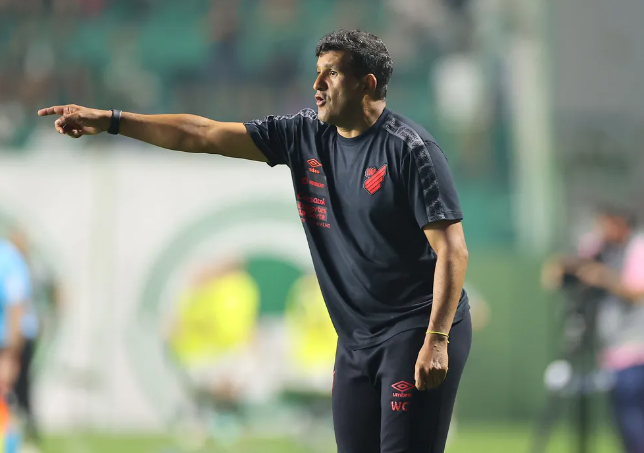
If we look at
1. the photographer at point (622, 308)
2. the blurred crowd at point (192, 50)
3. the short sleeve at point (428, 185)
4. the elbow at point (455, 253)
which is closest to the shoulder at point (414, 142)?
the short sleeve at point (428, 185)

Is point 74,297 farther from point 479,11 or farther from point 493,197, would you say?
point 479,11

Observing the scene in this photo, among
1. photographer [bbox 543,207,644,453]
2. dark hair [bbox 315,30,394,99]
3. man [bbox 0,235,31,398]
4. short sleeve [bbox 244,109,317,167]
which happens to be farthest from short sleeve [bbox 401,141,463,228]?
man [bbox 0,235,31,398]

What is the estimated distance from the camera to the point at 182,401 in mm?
9523

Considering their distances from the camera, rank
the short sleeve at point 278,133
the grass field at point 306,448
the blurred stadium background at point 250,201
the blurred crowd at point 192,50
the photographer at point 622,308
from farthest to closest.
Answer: the blurred crowd at point 192,50 < the blurred stadium background at point 250,201 < the grass field at point 306,448 < the photographer at point 622,308 < the short sleeve at point 278,133

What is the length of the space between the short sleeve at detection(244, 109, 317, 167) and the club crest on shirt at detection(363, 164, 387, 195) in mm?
359

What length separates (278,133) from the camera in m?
4.04

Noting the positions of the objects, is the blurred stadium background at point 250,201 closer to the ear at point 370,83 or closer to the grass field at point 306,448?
the grass field at point 306,448

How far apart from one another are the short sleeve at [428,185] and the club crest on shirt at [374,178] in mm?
81

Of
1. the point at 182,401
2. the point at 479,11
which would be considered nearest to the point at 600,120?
the point at 479,11

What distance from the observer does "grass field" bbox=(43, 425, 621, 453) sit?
8977 mm

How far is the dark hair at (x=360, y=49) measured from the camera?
379cm

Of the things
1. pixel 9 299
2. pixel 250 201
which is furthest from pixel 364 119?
pixel 250 201

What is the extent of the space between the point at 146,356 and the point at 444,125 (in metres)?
3.67

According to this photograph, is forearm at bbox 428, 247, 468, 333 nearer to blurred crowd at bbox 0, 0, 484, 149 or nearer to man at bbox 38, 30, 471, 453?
man at bbox 38, 30, 471, 453
